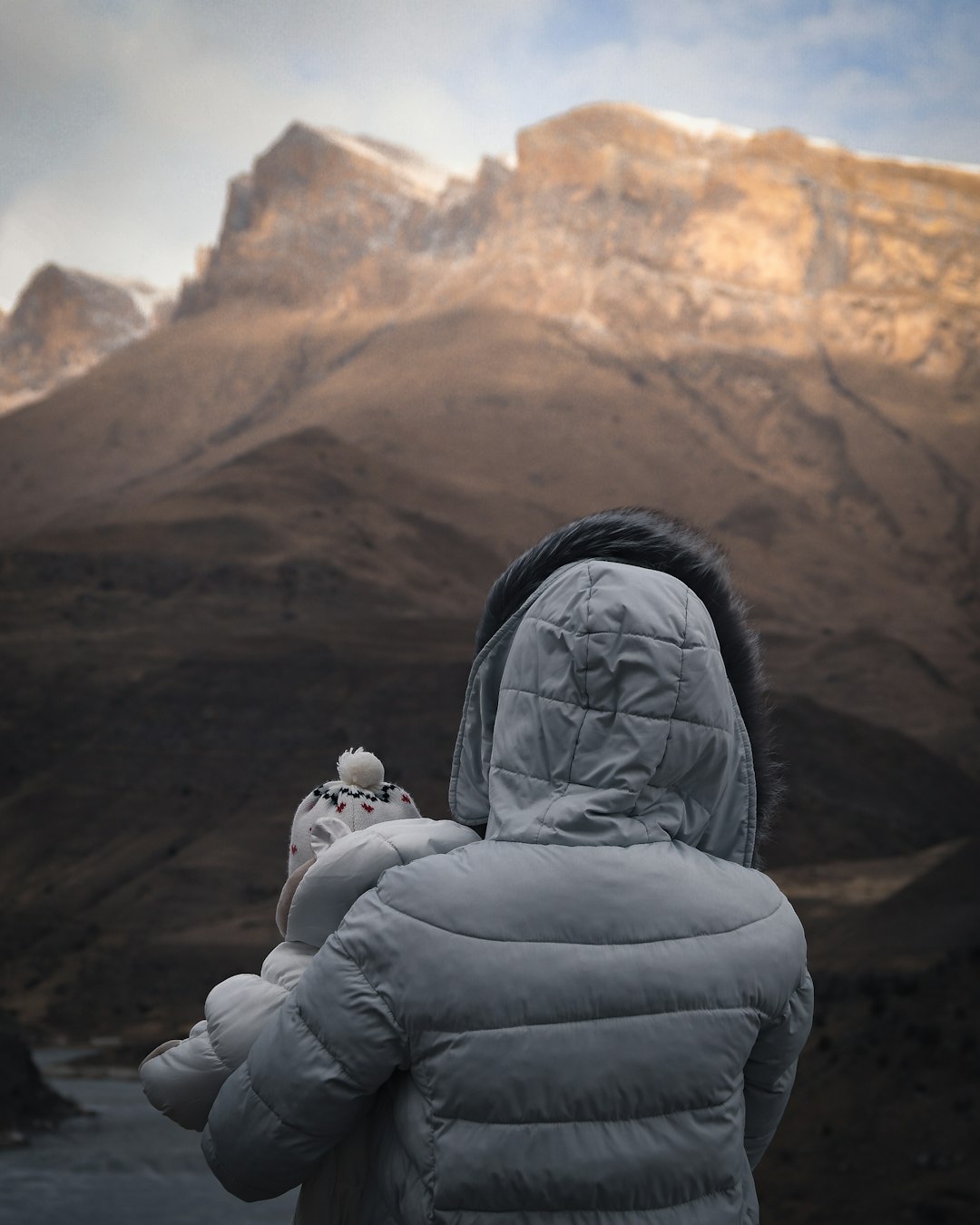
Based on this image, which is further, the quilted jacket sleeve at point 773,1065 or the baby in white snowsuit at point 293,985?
the quilted jacket sleeve at point 773,1065

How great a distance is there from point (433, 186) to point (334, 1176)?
68.6 m

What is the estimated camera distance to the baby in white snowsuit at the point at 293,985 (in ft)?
4.97

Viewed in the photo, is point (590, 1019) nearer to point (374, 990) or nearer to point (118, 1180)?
point (374, 990)

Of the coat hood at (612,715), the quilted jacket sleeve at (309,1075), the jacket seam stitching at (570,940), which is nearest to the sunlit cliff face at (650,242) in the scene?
the coat hood at (612,715)

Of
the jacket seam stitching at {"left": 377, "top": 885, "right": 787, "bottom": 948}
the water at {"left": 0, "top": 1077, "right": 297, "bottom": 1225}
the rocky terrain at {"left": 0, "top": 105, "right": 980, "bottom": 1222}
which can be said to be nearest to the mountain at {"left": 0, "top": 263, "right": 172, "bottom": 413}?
the rocky terrain at {"left": 0, "top": 105, "right": 980, "bottom": 1222}

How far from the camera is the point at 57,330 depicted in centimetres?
7481

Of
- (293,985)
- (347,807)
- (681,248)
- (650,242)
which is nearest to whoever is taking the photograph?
(293,985)

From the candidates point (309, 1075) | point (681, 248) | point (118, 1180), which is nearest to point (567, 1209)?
point (309, 1075)

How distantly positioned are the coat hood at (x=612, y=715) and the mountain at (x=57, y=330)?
75.8 metres

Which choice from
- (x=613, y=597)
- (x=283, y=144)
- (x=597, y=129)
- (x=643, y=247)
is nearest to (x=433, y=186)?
(x=283, y=144)

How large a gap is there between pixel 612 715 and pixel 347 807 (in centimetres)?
46

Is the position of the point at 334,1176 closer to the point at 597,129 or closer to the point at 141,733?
the point at 141,733

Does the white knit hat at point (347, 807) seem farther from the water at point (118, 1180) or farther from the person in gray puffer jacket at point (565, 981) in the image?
the water at point (118, 1180)

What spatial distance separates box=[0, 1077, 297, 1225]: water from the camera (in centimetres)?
963
